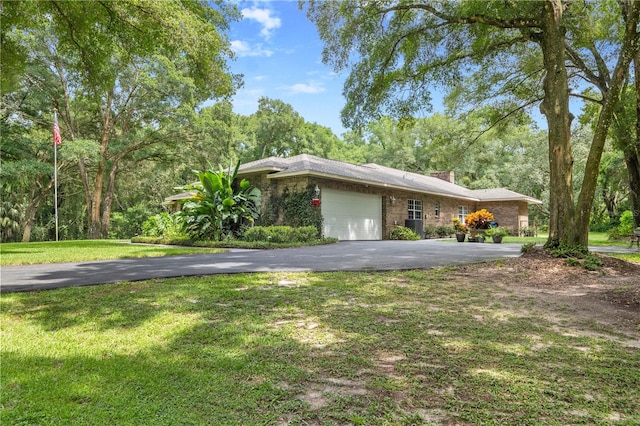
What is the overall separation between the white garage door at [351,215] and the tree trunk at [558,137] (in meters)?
8.98

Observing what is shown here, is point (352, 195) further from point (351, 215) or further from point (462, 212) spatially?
point (462, 212)

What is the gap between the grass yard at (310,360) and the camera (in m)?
2.02

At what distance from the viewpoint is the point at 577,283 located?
5.86 m

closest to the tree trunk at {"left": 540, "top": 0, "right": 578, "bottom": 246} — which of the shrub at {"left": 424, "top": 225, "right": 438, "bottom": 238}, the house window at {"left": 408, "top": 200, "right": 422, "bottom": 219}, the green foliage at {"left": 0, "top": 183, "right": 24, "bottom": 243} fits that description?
the house window at {"left": 408, "top": 200, "right": 422, "bottom": 219}

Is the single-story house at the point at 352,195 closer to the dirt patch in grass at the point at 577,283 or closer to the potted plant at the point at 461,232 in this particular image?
the potted plant at the point at 461,232

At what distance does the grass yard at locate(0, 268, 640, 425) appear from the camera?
202cm

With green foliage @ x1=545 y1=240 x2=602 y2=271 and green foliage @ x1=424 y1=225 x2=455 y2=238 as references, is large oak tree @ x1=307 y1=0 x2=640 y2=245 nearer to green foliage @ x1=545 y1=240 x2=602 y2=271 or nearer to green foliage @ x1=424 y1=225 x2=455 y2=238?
green foliage @ x1=545 y1=240 x2=602 y2=271

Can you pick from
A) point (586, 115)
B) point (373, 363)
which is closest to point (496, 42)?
point (586, 115)

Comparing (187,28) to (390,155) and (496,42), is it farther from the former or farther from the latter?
(390,155)

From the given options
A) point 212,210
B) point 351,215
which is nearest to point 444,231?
point 351,215

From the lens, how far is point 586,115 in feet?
48.7

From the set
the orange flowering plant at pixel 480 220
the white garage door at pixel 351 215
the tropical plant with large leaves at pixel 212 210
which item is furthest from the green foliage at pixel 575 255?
the tropical plant with large leaves at pixel 212 210

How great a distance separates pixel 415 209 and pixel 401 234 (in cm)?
314

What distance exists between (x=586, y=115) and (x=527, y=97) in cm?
418
